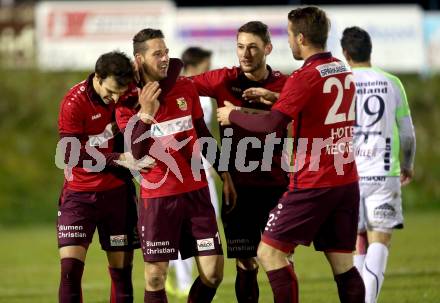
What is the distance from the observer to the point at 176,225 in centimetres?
742

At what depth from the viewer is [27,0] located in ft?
90.0

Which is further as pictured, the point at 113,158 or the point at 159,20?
the point at 159,20

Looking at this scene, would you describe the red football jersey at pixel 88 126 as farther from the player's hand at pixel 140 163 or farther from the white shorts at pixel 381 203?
the white shorts at pixel 381 203

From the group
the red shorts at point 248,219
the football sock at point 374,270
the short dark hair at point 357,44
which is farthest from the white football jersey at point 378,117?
the red shorts at point 248,219

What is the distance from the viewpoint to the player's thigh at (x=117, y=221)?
8.05 metres

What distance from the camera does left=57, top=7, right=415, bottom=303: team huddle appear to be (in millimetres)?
6988

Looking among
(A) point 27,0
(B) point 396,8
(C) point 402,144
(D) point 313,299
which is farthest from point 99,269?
(A) point 27,0

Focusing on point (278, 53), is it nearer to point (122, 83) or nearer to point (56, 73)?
point (56, 73)

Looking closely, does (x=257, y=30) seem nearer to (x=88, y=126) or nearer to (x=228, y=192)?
(x=228, y=192)

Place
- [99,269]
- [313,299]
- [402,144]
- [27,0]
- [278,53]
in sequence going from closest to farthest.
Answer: [402,144] < [313,299] < [99,269] < [278,53] < [27,0]

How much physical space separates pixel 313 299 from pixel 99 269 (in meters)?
4.65

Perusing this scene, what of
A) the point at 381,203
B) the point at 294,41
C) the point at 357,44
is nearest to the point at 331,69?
the point at 294,41

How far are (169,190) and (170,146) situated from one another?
0.32m

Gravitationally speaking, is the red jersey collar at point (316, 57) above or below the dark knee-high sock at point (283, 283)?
above
